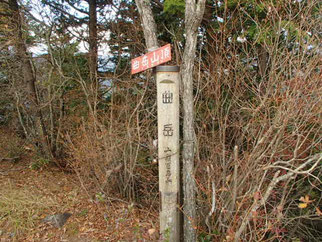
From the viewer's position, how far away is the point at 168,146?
8.40 feet

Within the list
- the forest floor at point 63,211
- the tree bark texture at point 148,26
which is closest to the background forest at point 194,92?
the forest floor at point 63,211

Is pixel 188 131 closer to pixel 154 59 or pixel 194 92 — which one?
pixel 154 59

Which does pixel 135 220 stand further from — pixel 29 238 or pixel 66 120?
pixel 66 120

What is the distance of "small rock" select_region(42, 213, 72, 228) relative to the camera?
3.63 metres

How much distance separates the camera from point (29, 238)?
3350 millimetres

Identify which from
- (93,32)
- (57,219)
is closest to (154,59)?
(57,219)

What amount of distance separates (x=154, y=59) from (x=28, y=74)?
4501mm

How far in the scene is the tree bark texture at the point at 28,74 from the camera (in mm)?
5199

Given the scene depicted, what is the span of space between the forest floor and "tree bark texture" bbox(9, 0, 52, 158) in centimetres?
103

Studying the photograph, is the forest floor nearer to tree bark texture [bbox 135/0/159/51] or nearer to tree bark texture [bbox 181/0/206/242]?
tree bark texture [bbox 181/0/206/242]

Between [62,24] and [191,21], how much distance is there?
18.0 ft

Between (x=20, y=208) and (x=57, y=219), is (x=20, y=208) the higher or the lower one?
the higher one

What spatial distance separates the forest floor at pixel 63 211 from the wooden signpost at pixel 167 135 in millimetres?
282

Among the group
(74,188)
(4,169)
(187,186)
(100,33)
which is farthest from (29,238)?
(100,33)
